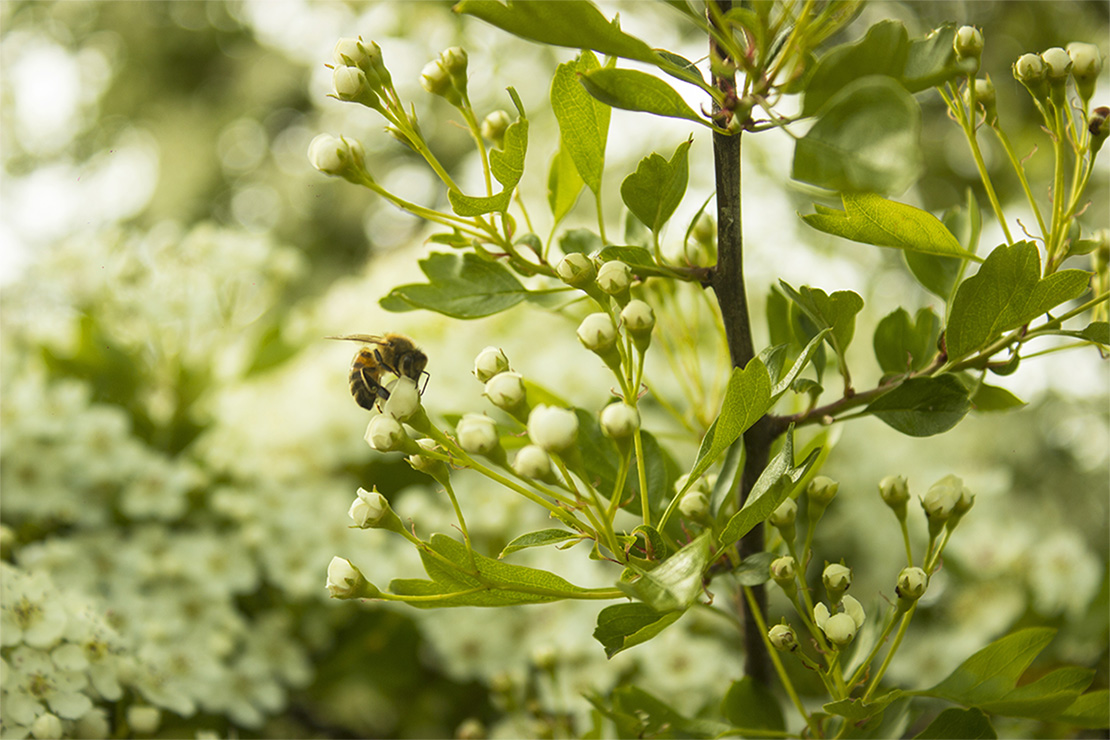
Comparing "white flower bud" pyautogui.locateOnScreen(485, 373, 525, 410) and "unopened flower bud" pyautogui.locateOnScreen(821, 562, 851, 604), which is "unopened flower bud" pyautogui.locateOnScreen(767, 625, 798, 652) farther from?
"white flower bud" pyautogui.locateOnScreen(485, 373, 525, 410)

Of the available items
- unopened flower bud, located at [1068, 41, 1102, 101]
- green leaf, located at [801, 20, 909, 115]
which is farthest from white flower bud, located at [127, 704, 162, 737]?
unopened flower bud, located at [1068, 41, 1102, 101]

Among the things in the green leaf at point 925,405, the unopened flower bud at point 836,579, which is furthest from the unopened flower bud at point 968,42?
the unopened flower bud at point 836,579

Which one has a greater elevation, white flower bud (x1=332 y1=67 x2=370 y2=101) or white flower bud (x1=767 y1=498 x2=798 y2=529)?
white flower bud (x1=332 y1=67 x2=370 y2=101)

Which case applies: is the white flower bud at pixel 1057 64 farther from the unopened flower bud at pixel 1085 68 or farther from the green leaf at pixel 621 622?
the green leaf at pixel 621 622

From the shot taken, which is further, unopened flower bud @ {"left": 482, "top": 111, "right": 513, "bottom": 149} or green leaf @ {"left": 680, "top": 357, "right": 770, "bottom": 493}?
unopened flower bud @ {"left": 482, "top": 111, "right": 513, "bottom": 149}

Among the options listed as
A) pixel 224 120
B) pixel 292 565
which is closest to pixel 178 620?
pixel 292 565

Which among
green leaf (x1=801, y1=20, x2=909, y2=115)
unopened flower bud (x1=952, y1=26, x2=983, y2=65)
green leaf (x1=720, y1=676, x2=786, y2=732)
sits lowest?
green leaf (x1=720, y1=676, x2=786, y2=732)
